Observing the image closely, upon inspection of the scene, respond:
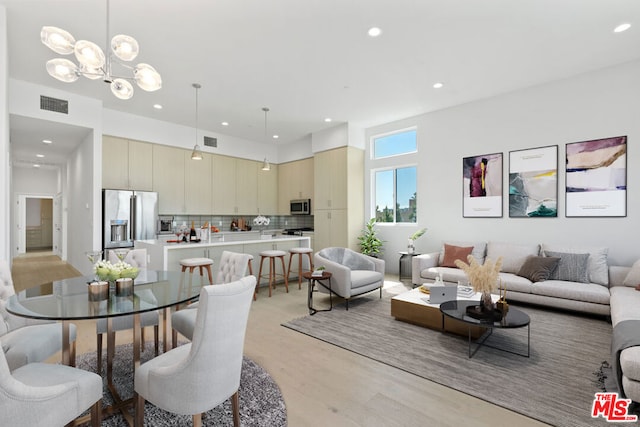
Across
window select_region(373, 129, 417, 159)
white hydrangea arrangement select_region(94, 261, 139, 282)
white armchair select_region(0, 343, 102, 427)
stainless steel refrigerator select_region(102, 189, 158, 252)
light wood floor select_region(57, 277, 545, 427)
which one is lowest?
light wood floor select_region(57, 277, 545, 427)

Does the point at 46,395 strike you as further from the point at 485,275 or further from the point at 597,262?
the point at 597,262

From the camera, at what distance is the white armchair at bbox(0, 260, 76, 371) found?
1822mm

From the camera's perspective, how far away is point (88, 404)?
1508mm

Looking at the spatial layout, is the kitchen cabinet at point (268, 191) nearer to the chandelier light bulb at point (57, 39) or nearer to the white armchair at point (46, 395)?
the chandelier light bulb at point (57, 39)

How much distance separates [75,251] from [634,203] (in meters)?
10.2

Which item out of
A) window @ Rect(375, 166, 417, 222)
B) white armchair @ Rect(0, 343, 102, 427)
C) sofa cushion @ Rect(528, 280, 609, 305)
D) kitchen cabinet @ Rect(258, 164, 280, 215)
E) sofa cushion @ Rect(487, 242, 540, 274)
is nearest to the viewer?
white armchair @ Rect(0, 343, 102, 427)

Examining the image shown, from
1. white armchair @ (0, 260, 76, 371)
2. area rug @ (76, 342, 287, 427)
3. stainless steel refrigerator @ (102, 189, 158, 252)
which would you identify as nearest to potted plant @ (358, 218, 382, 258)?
area rug @ (76, 342, 287, 427)

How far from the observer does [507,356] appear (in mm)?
2742

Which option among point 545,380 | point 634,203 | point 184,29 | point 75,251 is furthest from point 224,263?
point 75,251

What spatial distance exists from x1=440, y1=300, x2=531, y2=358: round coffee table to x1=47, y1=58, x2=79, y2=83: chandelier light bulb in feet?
12.1

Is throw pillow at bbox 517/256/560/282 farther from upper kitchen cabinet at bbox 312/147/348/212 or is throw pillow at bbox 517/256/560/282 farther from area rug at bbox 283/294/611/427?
upper kitchen cabinet at bbox 312/147/348/212

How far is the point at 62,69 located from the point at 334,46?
2.66 metres

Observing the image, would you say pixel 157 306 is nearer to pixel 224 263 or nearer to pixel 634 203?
pixel 224 263

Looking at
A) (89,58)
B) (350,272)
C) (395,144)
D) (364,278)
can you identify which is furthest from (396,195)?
(89,58)
